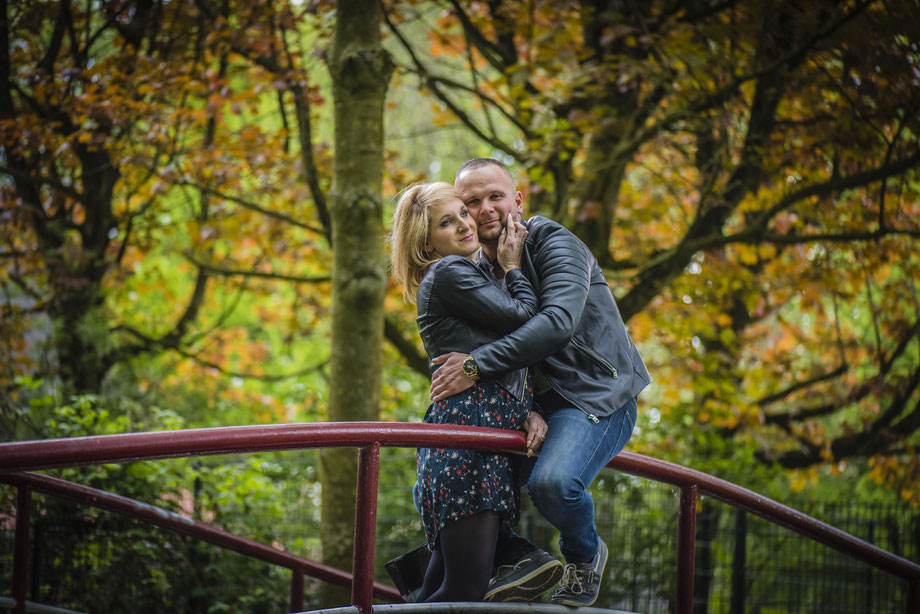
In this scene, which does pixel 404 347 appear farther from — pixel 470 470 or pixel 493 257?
pixel 470 470

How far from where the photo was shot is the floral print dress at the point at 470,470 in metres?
2.79

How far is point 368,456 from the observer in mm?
2562

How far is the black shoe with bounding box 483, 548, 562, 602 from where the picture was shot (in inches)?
111

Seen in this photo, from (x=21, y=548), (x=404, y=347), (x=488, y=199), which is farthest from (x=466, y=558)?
(x=404, y=347)

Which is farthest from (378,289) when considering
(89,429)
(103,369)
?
(103,369)

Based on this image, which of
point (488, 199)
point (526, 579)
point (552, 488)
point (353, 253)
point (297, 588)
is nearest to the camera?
point (552, 488)

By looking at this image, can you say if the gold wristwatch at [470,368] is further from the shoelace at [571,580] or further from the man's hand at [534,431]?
the shoelace at [571,580]

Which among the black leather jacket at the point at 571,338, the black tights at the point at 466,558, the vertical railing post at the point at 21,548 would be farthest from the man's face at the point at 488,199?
the vertical railing post at the point at 21,548

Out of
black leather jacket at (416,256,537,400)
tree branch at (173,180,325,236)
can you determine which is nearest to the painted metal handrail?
black leather jacket at (416,256,537,400)

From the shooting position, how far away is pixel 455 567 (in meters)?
2.79

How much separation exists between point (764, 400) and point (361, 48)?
5.98 meters

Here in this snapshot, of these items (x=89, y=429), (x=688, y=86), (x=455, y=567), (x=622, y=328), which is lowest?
(x=455, y=567)

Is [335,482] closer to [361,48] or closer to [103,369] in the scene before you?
[361,48]

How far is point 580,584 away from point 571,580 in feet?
0.11
